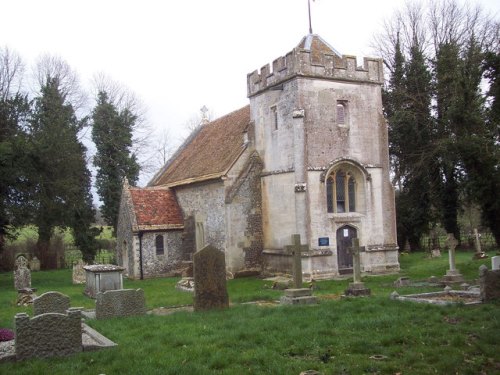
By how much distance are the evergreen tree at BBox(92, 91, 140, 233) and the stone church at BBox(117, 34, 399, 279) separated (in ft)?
38.1

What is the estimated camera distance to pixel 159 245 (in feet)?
88.0

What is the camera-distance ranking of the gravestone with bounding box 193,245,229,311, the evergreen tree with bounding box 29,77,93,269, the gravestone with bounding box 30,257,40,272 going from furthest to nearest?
the gravestone with bounding box 30,257,40,272 < the evergreen tree with bounding box 29,77,93,269 < the gravestone with bounding box 193,245,229,311

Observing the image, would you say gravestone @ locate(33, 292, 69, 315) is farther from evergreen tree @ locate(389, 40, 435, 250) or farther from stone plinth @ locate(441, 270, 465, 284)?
evergreen tree @ locate(389, 40, 435, 250)

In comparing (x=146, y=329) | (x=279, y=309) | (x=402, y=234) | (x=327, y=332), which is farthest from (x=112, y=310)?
(x=402, y=234)

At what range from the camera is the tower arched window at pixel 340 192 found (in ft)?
72.3

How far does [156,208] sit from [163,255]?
2645 mm

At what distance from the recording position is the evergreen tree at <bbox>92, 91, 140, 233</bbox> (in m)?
36.6

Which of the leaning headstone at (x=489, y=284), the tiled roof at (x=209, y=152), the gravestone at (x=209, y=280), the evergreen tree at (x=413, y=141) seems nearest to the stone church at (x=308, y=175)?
the tiled roof at (x=209, y=152)

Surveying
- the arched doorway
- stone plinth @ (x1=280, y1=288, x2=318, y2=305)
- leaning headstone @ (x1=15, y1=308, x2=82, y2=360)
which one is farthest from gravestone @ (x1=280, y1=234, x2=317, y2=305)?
the arched doorway

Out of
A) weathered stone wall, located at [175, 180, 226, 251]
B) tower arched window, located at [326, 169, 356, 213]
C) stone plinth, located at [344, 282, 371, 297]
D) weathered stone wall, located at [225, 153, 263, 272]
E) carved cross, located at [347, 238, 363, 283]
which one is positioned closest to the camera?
stone plinth, located at [344, 282, 371, 297]

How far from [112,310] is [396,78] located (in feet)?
83.6

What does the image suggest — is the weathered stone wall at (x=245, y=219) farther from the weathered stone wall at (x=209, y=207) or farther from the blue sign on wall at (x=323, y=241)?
the blue sign on wall at (x=323, y=241)

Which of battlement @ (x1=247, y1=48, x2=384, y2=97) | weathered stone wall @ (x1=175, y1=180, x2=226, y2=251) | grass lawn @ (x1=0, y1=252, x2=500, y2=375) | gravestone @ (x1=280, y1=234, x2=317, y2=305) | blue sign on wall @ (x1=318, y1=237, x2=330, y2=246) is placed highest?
battlement @ (x1=247, y1=48, x2=384, y2=97)

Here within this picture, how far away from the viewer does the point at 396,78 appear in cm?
3250
